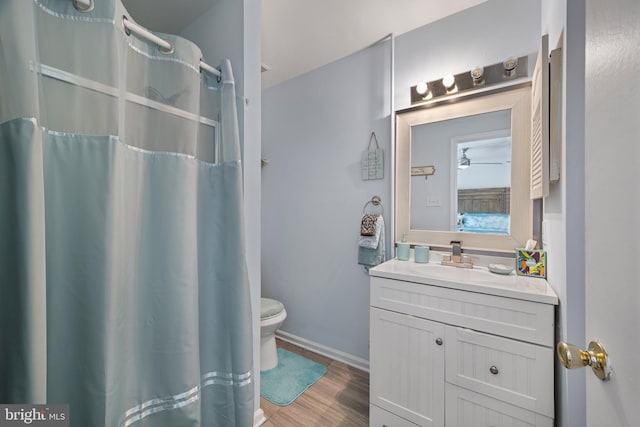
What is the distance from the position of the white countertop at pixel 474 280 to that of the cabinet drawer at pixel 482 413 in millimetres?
460

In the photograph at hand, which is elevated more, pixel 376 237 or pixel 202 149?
pixel 202 149

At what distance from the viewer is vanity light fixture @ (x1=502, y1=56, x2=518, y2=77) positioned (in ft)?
4.78

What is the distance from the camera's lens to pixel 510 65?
146 cm

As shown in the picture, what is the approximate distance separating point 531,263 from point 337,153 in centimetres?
147

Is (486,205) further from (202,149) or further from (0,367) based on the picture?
(0,367)

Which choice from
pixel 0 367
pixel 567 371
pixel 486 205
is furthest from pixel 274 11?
pixel 567 371

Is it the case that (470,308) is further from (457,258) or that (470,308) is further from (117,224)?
(117,224)

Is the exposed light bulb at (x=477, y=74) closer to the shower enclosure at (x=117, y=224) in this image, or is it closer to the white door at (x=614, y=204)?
the white door at (x=614, y=204)

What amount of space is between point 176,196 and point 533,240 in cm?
177

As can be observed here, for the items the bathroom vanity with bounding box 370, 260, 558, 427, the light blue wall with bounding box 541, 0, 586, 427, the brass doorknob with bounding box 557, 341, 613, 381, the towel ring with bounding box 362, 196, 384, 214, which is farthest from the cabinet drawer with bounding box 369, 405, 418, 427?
the towel ring with bounding box 362, 196, 384, 214

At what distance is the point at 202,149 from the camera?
1168 millimetres

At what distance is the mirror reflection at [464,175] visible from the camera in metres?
1.55

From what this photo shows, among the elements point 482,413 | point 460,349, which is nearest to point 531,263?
point 460,349

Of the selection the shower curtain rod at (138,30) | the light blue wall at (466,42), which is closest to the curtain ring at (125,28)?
the shower curtain rod at (138,30)
